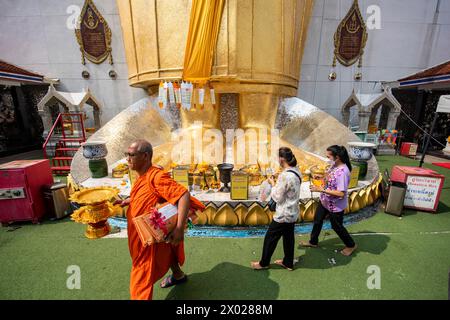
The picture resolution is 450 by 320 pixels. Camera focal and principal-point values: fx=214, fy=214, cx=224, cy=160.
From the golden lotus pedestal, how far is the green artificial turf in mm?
286

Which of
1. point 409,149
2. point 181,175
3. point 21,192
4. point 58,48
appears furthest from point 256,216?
point 58,48

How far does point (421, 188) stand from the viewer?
369 cm

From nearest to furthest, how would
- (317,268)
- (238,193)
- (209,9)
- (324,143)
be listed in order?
(317,268) < (238,193) < (209,9) < (324,143)

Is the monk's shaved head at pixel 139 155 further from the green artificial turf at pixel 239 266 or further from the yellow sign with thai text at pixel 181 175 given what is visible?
the yellow sign with thai text at pixel 181 175

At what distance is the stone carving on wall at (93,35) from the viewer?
7.70 meters

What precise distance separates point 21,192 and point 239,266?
10.9ft

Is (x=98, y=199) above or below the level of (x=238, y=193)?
above

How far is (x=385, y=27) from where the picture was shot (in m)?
8.14

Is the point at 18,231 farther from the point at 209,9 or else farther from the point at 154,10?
the point at 209,9

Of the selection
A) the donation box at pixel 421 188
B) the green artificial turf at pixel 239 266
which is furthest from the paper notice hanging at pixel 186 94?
the donation box at pixel 421 188

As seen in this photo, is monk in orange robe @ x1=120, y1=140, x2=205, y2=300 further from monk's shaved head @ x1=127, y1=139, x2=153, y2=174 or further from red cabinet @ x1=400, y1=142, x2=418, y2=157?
red cabinet @ x1=400, y1=142, x2=418, y2=157

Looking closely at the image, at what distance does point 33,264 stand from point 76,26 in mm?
8671

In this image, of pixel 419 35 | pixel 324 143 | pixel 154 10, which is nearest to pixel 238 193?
pixel 324 143

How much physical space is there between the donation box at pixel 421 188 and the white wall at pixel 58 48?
331 inches
